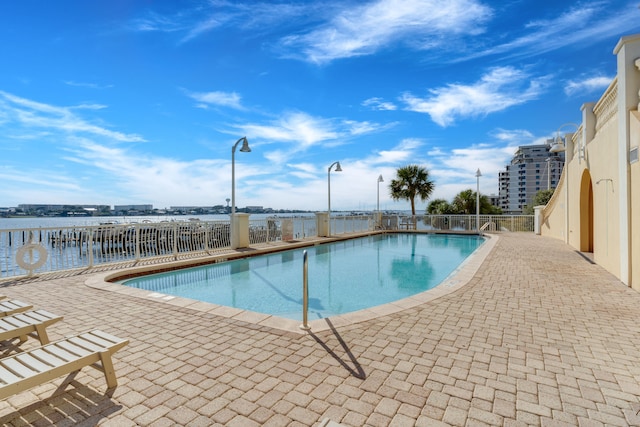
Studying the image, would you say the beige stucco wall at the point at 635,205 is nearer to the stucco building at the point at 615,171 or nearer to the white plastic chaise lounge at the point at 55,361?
the stucco building at the point at 615,171

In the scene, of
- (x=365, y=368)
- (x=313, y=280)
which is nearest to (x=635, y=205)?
(x=365, y=368)

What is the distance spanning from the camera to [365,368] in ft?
8.77

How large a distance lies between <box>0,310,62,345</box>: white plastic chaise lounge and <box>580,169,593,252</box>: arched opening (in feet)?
42.7

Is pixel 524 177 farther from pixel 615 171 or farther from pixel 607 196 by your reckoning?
pixel 615 171

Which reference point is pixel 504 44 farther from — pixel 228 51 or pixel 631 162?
pixel 228 51

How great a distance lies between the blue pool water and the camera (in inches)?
233

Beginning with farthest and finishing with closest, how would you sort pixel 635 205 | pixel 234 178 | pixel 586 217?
pixel 234 178 → pixel 586 217 → pixel 635 205

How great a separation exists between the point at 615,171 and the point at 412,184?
1645cm

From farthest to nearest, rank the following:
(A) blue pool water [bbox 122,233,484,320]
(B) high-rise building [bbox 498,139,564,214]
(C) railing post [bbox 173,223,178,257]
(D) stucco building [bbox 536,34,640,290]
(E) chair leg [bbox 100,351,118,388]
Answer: (B) high-rise building [bbox 498,139,564,214] → (C) railing post [bbox 173,223,178,257] → (A) blue pool water [bbox 122,233,484,320] → (D) stucco building [bbox 536,34,640,290] → (E) chair leg [bbox 100,351,118,388]

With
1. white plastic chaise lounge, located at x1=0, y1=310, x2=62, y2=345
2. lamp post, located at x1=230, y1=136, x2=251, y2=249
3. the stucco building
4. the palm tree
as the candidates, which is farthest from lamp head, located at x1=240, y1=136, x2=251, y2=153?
the palm tree

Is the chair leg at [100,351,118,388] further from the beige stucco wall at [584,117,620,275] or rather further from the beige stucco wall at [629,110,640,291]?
the beige stucco wall at [584,117,620,275]

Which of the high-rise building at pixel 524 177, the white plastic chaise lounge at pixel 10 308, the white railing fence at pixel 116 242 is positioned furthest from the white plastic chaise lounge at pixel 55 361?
the high-rise building at pixel 524 177

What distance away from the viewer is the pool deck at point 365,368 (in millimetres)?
2066

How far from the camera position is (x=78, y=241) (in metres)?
7.24
